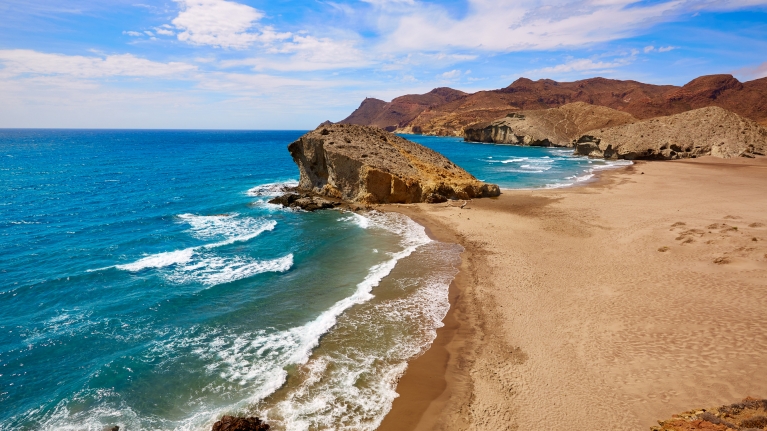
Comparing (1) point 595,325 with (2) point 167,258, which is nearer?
(1) point 595,325

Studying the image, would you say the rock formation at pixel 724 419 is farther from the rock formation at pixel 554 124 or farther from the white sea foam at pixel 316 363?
the rock formation at pixel 554 124

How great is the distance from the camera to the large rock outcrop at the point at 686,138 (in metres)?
60.4

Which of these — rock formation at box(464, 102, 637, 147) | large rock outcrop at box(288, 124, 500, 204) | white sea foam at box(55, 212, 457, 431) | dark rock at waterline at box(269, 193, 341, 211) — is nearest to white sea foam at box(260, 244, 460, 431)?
white sea foam at box(55, 212, 457, 431)

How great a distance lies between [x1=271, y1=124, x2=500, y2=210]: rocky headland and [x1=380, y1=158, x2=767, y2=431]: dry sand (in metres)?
6.65

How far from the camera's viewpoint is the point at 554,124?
100625 millimetres

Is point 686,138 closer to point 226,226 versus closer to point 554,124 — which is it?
point 554,124

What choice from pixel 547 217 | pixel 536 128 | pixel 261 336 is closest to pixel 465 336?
pixel 261 336

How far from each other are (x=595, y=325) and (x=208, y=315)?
43.6 feet

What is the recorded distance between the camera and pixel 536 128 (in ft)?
324

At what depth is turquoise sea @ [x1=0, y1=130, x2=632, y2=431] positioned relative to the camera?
9508mm

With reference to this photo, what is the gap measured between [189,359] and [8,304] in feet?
29.1

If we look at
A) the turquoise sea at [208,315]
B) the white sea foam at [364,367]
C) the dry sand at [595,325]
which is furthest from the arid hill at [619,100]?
the white sea foam at [364,367]

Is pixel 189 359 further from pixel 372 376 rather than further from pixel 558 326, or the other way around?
pixel 558 326

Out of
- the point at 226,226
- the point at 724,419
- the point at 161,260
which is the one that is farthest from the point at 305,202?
the point at 724,419
